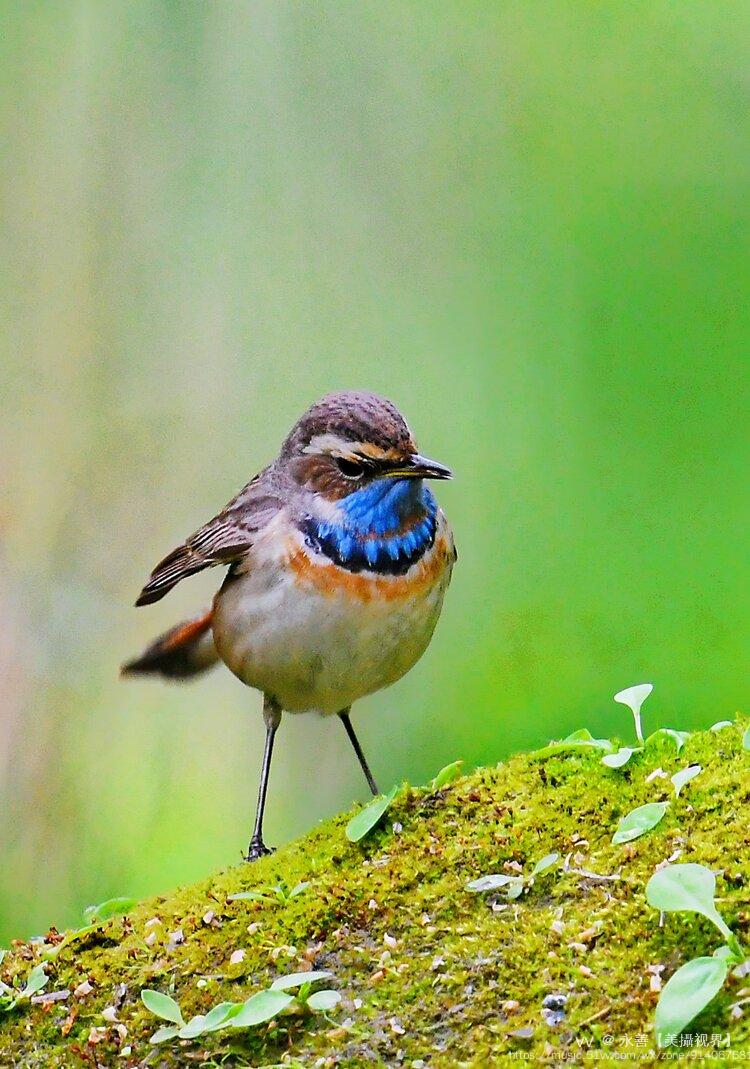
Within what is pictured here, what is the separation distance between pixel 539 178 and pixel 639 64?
0.71 metres

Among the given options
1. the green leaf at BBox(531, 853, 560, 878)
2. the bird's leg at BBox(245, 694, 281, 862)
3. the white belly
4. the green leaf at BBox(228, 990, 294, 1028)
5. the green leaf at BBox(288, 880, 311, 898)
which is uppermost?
the white belly

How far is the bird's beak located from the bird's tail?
130 cm

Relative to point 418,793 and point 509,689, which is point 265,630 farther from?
point 509,689

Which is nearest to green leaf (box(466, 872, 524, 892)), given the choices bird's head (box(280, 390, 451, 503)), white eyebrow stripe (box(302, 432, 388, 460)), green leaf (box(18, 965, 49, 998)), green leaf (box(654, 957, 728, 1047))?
green leaf (box(654, 957, 728, 1047))

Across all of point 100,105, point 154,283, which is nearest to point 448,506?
point 154,283

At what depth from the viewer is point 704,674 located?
5.36 m

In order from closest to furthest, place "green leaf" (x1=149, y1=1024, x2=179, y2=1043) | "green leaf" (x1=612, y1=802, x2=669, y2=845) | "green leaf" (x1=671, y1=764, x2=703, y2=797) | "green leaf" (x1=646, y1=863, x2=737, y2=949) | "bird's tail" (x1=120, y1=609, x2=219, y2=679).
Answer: "green leaf" (x1=646, y1=863, x2=737, y2=949) → "green leaf" (x1=149, y1=1024, x2=179, y2=1043) → "green leaf" (x1=612, y1=802, x2=669, y2=845) → "green leaf" (x1=671, y1=764, x2=703, y2=797) → "bird's tail" (x1=120, y1=609, x2=219, y2=679)

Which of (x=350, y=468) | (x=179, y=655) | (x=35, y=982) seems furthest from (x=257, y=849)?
(x=35, y=982)

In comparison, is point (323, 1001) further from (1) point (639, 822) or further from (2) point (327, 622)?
(2) point (327, 622)

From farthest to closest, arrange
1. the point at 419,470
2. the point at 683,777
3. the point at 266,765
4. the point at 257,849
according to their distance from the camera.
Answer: the point at 266,765
the point at 257,849
the point at 419,470
the point at 683,777

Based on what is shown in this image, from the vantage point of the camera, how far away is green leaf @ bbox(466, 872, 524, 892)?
8.33ft

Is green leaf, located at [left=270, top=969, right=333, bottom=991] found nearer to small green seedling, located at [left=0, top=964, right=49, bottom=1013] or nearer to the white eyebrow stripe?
small green seedling, located at [left=0, top=964, right=49, bottom=1013]

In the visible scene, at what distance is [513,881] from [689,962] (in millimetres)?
602

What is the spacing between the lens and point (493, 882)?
8.39 ft
